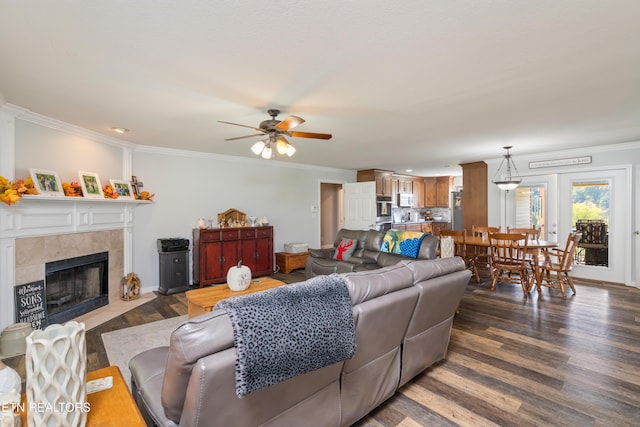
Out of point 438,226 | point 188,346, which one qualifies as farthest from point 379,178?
point 188,346

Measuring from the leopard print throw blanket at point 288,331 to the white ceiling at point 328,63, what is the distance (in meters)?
1.42

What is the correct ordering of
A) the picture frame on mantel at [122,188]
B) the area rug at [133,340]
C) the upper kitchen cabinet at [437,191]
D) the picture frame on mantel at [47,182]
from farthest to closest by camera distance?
the upper kitchen cabinet at [437,191] < the picture frame on mantel at [122,188] < the picture frame on mantel at [47,182] < the area rug at [133,340]

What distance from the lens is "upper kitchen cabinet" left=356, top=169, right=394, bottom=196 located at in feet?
24.9

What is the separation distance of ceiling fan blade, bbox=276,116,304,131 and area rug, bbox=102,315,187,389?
2.41 m

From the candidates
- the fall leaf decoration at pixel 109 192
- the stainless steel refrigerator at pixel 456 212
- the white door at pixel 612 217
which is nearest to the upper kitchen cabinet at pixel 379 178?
the stainless steel refrigerator at pixel 456 212

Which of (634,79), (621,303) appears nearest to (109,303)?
(634,79)

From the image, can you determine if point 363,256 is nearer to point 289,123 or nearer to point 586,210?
point 289,123

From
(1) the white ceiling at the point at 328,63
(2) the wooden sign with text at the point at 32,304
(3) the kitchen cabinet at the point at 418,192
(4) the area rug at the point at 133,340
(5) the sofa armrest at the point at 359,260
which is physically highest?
Result: (1) the white ceiling at the point at 328,63

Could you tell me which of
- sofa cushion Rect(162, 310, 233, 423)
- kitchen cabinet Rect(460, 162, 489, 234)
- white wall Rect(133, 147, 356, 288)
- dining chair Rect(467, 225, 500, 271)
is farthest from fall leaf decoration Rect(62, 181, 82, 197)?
kitchen cabinet Rect(460, 162, 489, 234)

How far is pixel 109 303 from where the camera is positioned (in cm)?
411

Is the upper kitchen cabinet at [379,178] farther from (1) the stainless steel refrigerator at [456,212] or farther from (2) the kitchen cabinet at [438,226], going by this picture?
(2) the kitchen cabinet at [438,226]

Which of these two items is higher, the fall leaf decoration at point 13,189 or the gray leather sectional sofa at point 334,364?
the fall leaf decoration at point 13,189

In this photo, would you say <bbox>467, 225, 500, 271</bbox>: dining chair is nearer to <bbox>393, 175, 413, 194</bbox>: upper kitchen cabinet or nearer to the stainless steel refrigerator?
the stainless steel refrigerator

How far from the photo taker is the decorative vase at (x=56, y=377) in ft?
3.17
